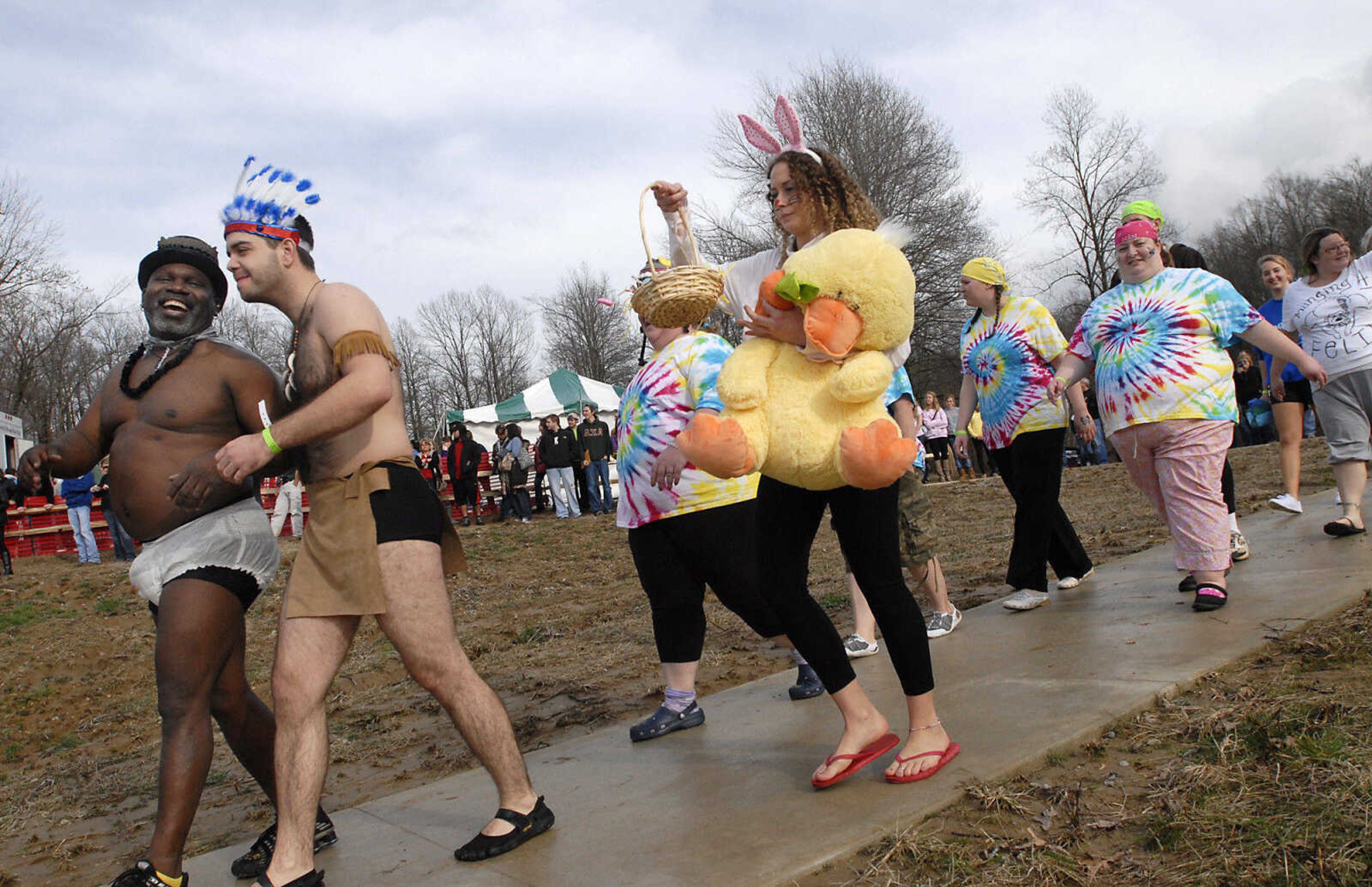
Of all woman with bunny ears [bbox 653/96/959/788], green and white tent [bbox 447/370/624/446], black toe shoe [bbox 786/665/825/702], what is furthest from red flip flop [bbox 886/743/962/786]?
green and white tent [bbox 447/370/624/446]

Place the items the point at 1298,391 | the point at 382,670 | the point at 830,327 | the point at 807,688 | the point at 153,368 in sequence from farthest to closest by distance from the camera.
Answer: the point at 1298,391 < the point at 382,670 < the point at 807,688 < the point at 153,368 < the point at 830,327

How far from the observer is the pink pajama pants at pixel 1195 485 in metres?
4.76

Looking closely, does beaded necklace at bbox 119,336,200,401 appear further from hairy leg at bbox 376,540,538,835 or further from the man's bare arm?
hairy leg at bbox 376,540,538,835

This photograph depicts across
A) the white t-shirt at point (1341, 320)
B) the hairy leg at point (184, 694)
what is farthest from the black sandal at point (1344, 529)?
the hairy leg at point (184, 694)

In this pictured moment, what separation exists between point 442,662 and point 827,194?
1927 millimetres

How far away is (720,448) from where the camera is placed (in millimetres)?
2744

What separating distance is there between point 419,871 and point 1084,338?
4135mm

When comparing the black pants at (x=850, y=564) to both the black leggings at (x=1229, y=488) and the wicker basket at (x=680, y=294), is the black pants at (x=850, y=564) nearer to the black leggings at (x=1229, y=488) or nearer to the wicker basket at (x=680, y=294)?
the wicker basket at (x=680, y=294)

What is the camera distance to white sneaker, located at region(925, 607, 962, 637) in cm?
502

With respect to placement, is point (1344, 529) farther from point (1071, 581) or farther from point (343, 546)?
point (343, 546)

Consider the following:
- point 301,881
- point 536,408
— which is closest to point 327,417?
point 301,881

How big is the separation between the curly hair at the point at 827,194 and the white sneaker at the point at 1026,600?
2811mm

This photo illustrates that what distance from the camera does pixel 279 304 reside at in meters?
3.09

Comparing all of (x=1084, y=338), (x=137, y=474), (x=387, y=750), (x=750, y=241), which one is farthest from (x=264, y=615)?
(x=750, y=241)
